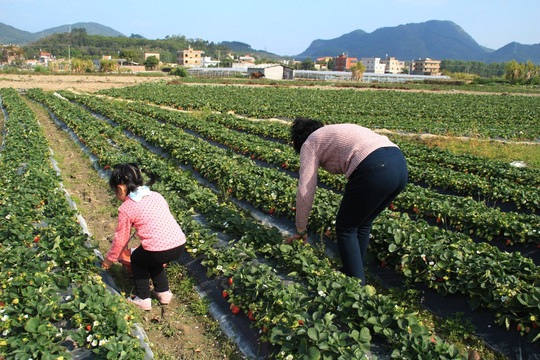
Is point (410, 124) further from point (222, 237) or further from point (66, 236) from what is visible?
point (66, 236)

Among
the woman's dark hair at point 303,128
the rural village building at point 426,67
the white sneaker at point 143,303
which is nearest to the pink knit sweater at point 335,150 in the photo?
the woman's dark hair at point 303,128

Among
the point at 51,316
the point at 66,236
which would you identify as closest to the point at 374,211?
the point at 51,316

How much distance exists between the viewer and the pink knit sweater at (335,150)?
10.9ft

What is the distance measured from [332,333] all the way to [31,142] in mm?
9271

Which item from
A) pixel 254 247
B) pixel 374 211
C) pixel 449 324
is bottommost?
pixel 449 324

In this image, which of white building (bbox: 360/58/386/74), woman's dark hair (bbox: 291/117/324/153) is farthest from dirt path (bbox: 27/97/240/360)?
white building (bbox: 360/58/386/74)

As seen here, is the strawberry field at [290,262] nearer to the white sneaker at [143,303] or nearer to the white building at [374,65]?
the white sneaker at [143,303]

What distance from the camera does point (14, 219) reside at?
4465 mm

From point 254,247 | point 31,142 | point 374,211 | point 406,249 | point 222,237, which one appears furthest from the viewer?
point 31,142

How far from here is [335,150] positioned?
3416 millimetres

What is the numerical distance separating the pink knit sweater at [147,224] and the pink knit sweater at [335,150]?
1317mm

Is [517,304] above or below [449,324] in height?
above

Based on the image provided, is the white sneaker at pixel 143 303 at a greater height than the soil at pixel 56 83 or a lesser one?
lesser

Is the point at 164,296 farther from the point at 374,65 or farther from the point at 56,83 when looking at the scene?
the point at 374,65
